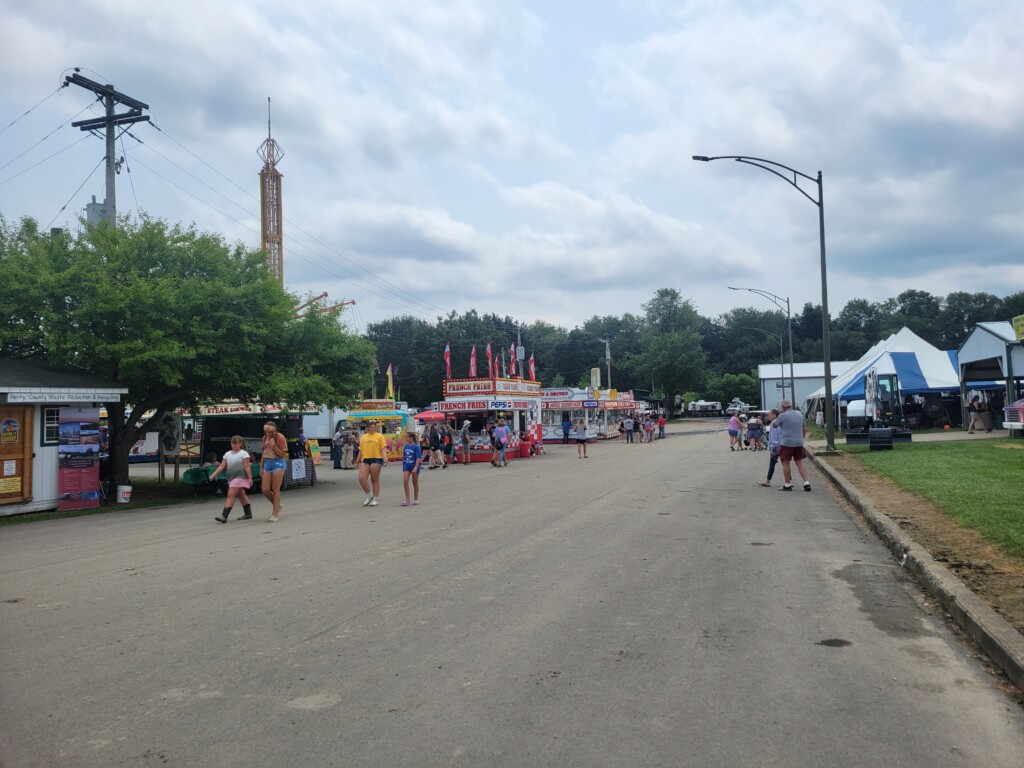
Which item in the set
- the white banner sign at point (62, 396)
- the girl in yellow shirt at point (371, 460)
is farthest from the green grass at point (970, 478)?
the white banner sign at point (62, 396)

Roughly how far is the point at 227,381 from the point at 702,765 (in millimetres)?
17002

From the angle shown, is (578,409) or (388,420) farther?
(578,409)

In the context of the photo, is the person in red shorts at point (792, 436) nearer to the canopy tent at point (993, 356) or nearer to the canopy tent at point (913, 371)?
the canopy tent at point (993, 356)

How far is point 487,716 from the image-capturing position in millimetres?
4250

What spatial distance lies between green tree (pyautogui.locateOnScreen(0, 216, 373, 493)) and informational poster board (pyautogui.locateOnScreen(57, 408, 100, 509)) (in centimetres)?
138

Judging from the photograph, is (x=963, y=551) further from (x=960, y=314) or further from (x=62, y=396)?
(x=960, y=314)

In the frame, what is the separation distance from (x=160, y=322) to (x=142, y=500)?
4.56 m

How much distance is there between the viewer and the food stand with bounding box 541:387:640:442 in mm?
50469

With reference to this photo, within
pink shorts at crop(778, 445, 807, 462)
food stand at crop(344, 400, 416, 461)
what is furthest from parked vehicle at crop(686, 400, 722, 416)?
pink shorts at crop(778, 445, 807, 462)

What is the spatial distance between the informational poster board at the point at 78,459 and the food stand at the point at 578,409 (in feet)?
107

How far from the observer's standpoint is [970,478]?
14.9m

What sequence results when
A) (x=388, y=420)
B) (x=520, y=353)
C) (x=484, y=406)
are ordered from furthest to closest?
(x=520, y=353) → (x=388, y=420) → (x=484, y=406)

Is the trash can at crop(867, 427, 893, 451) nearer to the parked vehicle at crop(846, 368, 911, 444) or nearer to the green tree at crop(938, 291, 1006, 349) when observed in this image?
the parked vehicle at crop(846, 368, 911, 444)

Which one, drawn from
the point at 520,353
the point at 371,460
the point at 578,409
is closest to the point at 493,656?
the point at 371,460
